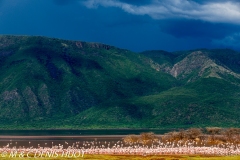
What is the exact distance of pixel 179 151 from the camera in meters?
114

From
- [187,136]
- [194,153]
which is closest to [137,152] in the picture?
[194,153]

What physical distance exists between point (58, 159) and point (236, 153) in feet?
143

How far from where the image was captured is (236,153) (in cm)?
11188

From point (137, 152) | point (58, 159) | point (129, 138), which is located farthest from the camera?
point (129, 138)

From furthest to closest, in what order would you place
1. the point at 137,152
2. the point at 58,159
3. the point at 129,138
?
the point at 129,138 → the point at 137,152 → the point at 58,159

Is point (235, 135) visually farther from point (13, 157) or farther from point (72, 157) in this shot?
point (13, 157)

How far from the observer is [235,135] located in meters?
A: 161

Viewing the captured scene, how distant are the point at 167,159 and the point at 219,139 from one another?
69.2 m

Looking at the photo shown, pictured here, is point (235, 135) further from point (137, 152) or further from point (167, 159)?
point (167, 159)

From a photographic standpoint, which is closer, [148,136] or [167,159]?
[167,159]

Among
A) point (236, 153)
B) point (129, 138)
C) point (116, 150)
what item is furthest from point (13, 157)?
point (129, 138)

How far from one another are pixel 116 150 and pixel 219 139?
190 ft

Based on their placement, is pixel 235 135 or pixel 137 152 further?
pixel 235 135

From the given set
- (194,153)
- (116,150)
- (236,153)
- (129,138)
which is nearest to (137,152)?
(116,150)
